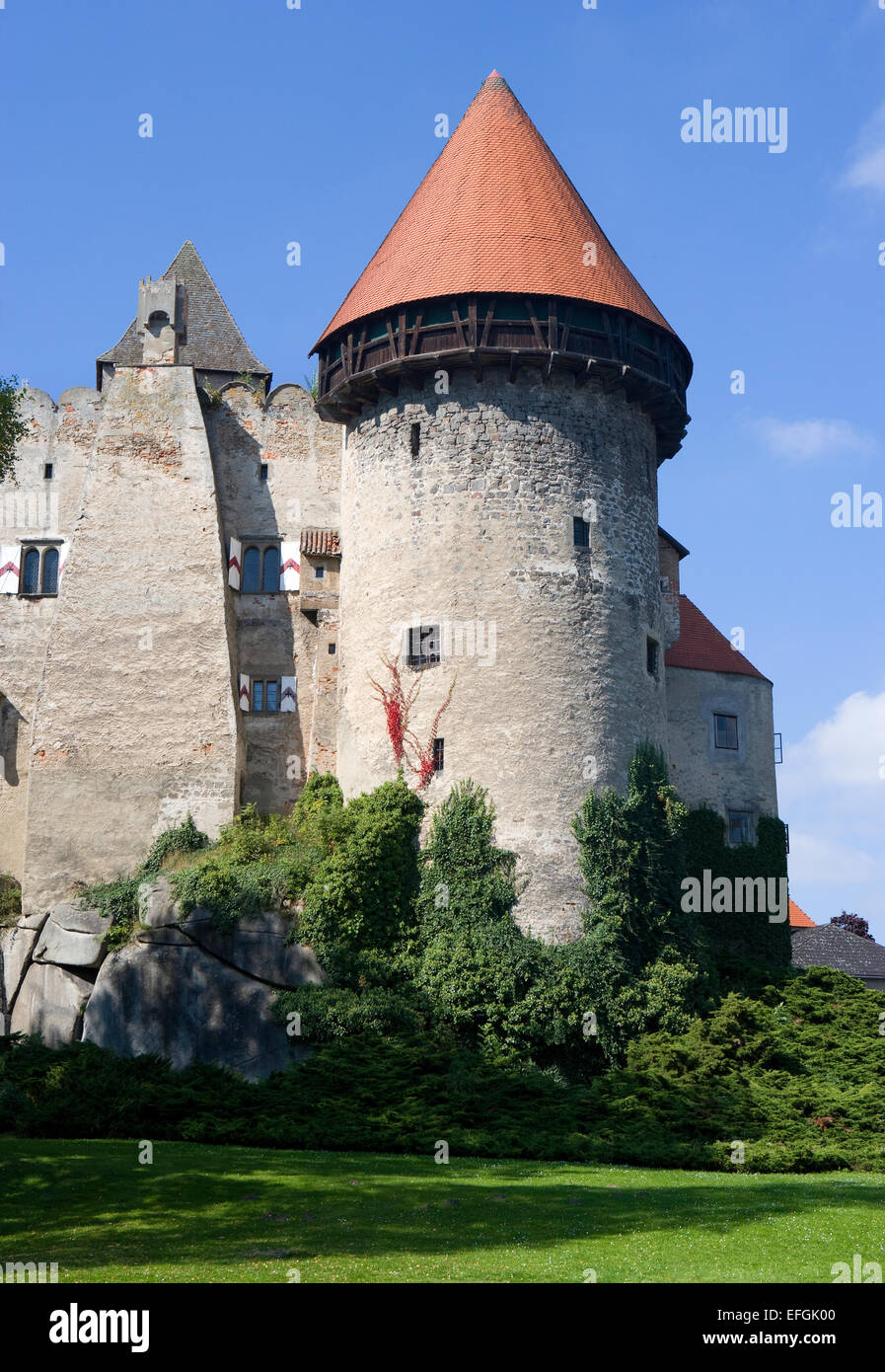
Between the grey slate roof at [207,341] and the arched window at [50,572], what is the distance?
686 cm

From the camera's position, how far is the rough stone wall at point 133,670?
31.2m

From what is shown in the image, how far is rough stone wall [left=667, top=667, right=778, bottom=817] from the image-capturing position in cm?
3350

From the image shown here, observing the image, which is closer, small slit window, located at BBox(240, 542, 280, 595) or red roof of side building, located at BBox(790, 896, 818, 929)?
small slit window, located at BBox(240, 542, 280, 595)

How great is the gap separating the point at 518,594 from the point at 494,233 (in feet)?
26.6

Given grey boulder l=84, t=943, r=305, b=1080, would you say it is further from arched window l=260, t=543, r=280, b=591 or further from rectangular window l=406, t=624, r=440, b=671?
arched window l=260, t=543, r=280, b=591

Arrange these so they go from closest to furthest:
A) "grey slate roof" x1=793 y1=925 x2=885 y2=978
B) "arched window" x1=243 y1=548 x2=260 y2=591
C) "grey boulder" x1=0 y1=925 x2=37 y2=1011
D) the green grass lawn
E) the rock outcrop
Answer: the green grass lawn → the rock outcrop → "grey boulder" x1=0 y1=925 x2=37 y2=1011 → "arched window" x1=243 y1=548 x2=260 y2=591 → "grey slate roof" x1=793 y1=925 x2=885 y2=978

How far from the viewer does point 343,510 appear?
33062mm

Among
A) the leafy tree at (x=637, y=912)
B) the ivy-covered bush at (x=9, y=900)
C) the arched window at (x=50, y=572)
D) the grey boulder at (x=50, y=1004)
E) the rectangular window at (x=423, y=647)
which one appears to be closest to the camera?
the leafy tree at (x=637, y=912)

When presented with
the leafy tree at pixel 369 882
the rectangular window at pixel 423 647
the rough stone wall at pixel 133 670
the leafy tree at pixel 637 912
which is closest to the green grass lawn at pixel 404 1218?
the leafy tree at pixel 637 912

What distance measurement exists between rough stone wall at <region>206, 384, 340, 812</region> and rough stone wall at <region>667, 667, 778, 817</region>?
24.9ft

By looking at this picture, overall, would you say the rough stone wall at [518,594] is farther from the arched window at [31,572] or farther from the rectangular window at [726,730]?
the arched window at [31,572]

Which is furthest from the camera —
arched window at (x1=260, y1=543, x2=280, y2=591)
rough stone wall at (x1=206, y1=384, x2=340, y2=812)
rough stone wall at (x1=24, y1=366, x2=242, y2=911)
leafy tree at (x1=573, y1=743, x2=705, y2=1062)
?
arched window at (x1=260, y1=543, x2=280, y2=591)

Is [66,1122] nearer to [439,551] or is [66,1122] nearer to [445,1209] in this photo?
[445,1209]

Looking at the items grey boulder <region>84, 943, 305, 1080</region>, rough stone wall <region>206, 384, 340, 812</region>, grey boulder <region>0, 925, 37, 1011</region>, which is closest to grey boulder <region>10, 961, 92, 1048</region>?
grey boulder <region>0, 925, 37, 1011</region>
